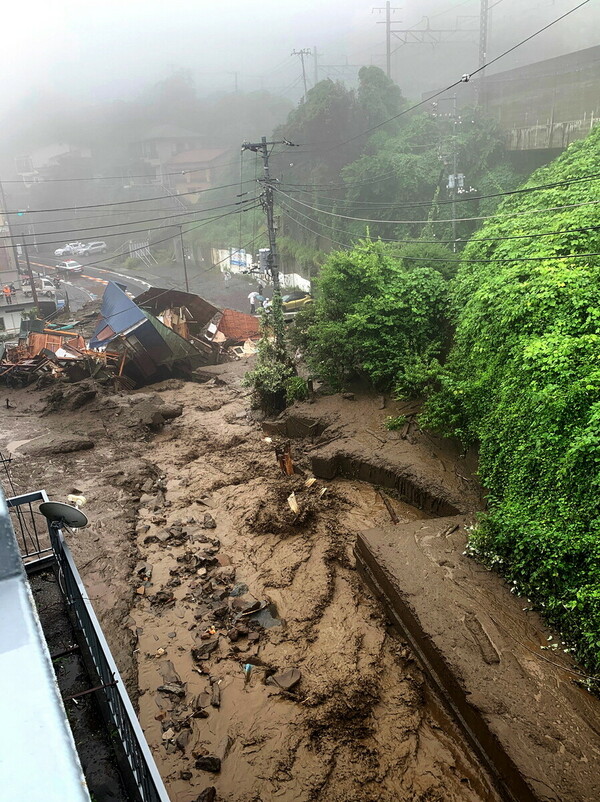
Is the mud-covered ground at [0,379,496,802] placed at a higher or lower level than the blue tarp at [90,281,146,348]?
lower

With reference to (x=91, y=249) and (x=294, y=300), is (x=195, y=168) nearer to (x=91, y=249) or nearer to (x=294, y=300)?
(x=91, y=249)

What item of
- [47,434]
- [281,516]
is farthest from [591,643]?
[47,434]

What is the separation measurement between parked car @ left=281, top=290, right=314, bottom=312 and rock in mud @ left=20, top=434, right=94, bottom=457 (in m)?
15.3

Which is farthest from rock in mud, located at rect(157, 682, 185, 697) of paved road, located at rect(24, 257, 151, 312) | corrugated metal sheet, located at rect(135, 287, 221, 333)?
paved road, located at rect(24, 257, 151, 312)

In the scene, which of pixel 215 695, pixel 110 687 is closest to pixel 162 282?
pixel 215 695

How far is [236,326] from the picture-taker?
25672 millimetres

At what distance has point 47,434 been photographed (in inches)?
620

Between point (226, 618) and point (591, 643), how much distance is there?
5367mm

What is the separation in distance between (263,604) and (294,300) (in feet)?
72.9

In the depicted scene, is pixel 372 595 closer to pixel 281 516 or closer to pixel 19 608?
pixel 281 516

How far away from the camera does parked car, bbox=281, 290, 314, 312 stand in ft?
92.9

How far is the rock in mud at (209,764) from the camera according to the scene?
6.47 m

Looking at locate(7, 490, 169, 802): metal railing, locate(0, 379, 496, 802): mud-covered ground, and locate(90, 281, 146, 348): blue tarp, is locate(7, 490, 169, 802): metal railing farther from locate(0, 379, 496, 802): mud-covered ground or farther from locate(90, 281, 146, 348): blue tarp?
locate(90, 281, 146, 348): blue tarp

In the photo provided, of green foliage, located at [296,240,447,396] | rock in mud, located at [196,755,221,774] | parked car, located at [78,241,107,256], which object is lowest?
rock in mud, located at [196,755,221,774]
